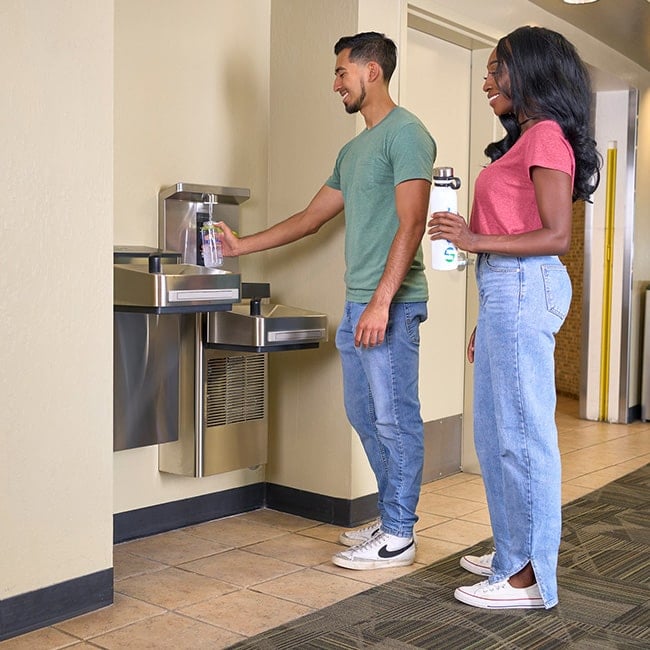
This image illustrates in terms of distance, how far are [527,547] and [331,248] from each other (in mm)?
1483

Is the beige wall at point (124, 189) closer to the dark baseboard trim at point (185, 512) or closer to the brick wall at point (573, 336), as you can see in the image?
the dark baseboard trim at point (185, 512)

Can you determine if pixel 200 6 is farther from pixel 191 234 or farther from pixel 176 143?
pixel 191 234

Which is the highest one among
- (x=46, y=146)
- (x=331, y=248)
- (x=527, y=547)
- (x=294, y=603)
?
(x=46, y=146)

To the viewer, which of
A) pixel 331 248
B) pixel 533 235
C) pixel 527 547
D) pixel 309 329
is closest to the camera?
pixel 533 235

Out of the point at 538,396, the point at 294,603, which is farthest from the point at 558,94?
the point at 294,603

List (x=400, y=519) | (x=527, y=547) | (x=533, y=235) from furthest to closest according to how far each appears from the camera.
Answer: (x=400, y=519)
(x=527, y=547)
(x=533, y=235)

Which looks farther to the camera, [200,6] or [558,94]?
[200,6]

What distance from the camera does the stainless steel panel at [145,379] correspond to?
129 inches

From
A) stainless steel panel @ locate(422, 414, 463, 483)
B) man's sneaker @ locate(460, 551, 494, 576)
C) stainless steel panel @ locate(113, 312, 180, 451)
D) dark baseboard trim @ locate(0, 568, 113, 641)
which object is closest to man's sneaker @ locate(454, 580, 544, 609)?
man's sneaker @ locate(460, 551, 494, 576)

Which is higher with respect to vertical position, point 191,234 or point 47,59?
point 47,59

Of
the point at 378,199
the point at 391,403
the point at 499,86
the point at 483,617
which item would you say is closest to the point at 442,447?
the point at 391,403

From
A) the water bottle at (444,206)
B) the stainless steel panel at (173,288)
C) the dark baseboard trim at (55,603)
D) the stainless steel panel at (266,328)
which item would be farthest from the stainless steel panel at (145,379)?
the water bottle at (444,206)

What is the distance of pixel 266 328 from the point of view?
331 centimetres

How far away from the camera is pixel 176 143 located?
3.53 m
